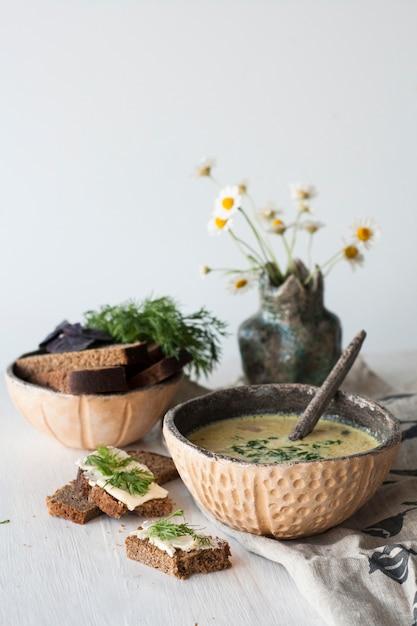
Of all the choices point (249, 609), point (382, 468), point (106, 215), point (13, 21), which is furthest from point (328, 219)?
point (249, 609)

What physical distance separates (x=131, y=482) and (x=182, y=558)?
0.25 metres

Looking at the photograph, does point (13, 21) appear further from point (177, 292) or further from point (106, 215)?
point (177, 292)

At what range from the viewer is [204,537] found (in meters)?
1.34

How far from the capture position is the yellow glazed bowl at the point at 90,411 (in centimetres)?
170

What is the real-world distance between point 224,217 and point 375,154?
151 cm

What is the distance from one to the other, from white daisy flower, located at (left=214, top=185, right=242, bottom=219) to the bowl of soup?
1.50 ft

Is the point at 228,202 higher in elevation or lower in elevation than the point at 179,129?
lower

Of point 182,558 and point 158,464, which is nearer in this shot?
point 182,558

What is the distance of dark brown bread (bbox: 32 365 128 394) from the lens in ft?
5.56

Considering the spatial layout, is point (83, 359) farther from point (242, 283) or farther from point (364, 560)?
point (364, 560)

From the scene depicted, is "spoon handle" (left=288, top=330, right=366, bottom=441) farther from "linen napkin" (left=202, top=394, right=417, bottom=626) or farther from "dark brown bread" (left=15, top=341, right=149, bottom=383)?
"dark brown bread" (left=15, top=341, right=149, bottom=383)

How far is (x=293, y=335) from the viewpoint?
2.01 meters

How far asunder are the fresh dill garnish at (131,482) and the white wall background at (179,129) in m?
1.81

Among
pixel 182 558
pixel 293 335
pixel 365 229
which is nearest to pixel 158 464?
pixel 182 558
